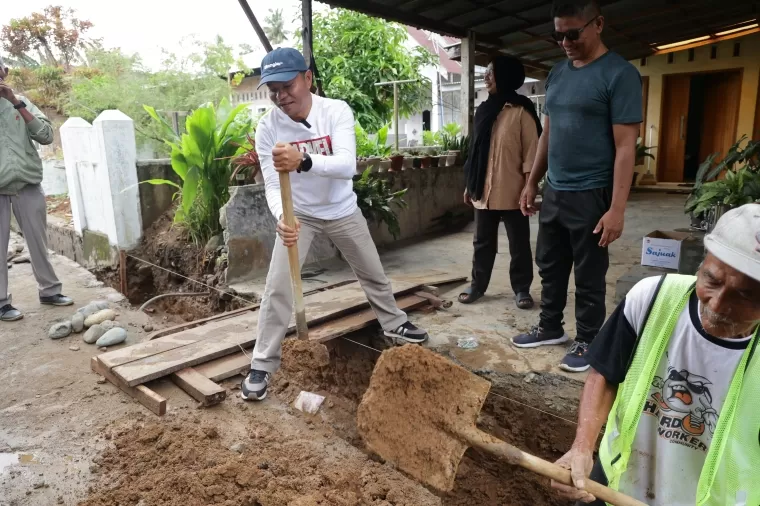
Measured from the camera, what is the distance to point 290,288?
292 cm

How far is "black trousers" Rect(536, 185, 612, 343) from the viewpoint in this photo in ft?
9.34

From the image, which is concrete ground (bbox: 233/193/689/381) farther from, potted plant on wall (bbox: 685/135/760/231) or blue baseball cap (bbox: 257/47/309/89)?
blue baseball cap (bbox: 257/47/309/89)

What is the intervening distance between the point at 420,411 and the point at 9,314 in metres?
3.92

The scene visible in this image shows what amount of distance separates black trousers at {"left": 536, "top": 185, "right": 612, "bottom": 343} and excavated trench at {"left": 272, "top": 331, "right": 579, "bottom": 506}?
433mm

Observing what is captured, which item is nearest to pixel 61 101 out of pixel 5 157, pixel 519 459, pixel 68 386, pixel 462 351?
pixel 5 157

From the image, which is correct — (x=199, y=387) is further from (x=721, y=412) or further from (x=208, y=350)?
(x=721, y=412)

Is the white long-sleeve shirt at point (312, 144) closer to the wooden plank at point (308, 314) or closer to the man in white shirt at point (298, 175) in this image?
the man in white shirt at point (298, 175)

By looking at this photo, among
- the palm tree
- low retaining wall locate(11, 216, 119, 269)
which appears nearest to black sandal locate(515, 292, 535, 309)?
low retaining wall locate(11, 216, 119, 269)

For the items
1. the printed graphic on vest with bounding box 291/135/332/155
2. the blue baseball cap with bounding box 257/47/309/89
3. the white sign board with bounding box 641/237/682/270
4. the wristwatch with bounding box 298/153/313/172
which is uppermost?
the blue baseball cap with bounding box 257/47/309/89

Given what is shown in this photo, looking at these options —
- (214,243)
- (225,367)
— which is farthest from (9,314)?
(225,367)

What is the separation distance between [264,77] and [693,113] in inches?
412

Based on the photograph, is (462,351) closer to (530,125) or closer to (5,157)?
(530,125)

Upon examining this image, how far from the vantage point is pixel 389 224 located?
18.7ft

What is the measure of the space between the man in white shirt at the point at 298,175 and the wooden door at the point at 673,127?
928 cm
